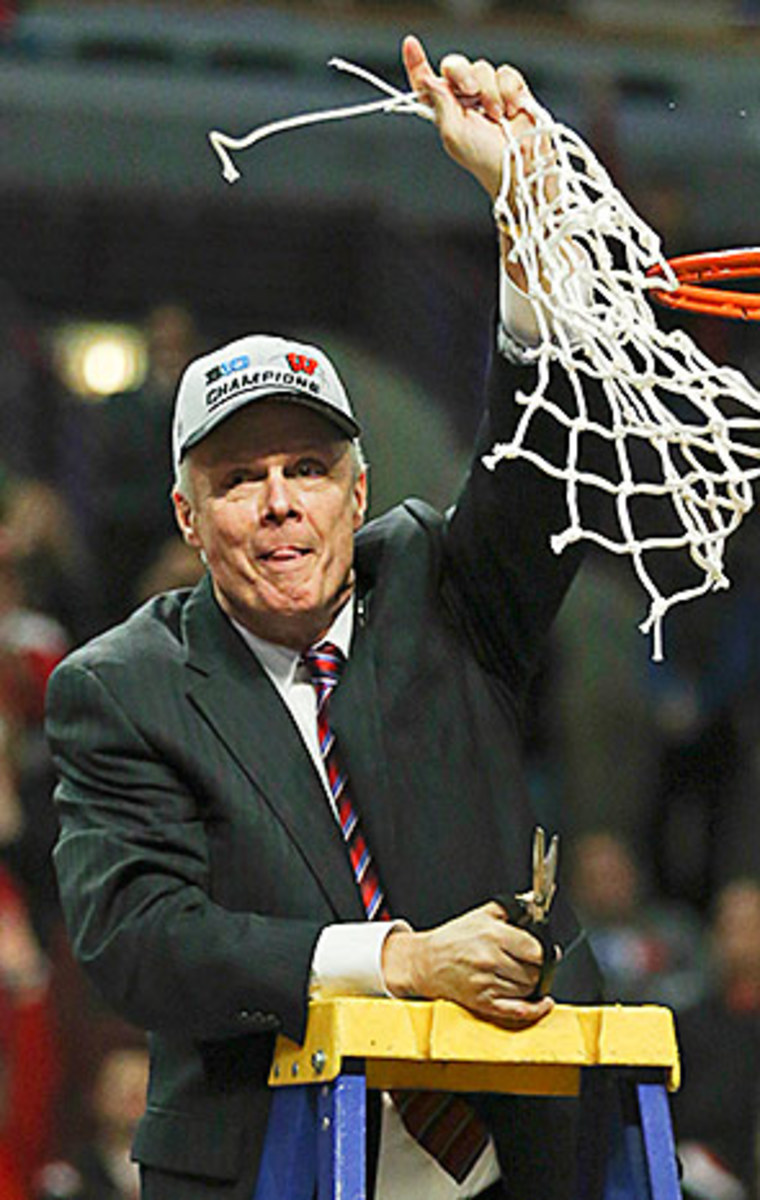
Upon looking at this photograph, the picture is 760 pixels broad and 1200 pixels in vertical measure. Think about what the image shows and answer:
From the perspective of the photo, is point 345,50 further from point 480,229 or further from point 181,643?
point 181,643

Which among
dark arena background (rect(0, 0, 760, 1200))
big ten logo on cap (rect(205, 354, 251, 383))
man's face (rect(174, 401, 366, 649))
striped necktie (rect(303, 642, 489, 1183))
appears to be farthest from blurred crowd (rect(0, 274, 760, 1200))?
big ten logo on cap (rect(205, 354, 251, 383))

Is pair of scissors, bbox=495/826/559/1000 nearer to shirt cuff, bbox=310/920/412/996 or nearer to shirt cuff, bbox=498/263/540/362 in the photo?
shirt cuff, bbox=310/920/412/996

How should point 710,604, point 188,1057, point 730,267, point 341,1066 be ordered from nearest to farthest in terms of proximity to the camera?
point 341,1066, point 188,1057, point 730,267, point 710,604

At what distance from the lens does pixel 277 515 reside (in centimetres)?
267

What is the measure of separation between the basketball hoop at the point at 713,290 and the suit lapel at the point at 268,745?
0.63 m

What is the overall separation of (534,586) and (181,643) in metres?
0.41

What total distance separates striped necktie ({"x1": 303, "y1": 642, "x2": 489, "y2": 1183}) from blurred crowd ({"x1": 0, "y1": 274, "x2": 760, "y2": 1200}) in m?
2.84

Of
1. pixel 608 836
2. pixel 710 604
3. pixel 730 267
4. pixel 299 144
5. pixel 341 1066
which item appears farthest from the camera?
pixel 299 144

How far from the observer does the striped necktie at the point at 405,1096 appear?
2.62m

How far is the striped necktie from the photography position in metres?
2.62

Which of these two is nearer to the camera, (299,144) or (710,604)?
(710,604)

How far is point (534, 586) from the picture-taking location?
9.16ft

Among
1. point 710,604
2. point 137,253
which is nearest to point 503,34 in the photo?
point 137,253

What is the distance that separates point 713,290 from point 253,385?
1.75 ft
